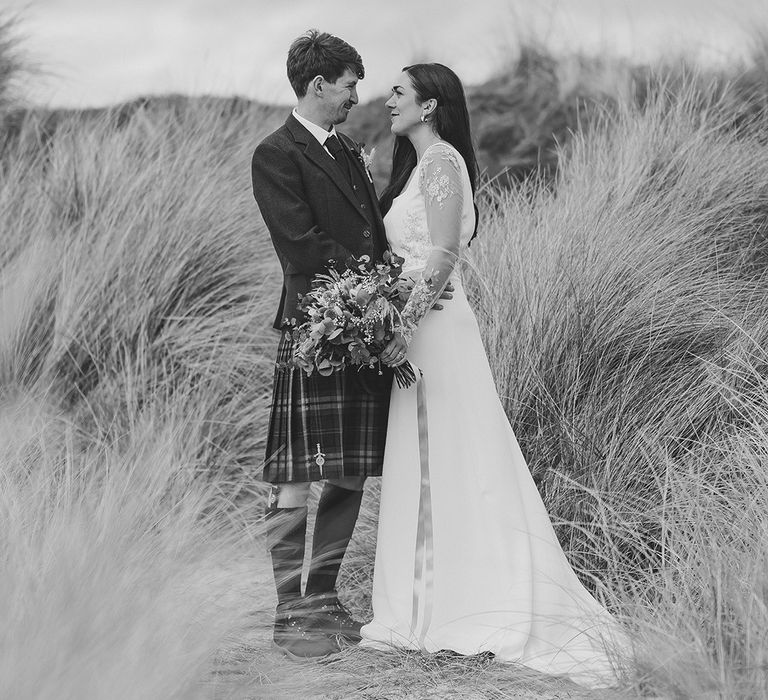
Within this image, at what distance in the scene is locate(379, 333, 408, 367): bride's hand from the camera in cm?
371

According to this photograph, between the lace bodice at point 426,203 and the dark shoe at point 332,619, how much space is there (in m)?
1.27

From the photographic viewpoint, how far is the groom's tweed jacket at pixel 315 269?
152 inches

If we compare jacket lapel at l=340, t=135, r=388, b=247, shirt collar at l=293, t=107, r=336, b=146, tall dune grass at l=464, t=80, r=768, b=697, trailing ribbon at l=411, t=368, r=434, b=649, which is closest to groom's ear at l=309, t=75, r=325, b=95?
shirt collar at l=293, t=107, r=336, b=146

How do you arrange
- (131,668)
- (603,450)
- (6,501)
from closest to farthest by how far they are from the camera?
(131,668)
(6,501)
(603,450)

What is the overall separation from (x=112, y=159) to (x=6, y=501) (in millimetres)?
4236

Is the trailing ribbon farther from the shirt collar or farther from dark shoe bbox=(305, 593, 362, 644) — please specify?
the shirt collar

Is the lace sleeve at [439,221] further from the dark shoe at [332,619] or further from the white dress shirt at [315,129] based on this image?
the dark shoe at [332,619]

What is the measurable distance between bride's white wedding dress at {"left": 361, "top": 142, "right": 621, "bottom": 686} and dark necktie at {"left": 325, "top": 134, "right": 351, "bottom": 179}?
23 centimetres

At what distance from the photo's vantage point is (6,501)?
365 centimetres

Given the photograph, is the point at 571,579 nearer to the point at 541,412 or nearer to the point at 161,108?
the point at 541,412

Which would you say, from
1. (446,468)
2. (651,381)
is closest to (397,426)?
(446,468)

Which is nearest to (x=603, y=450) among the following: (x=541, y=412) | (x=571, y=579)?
(x=541, y=412)

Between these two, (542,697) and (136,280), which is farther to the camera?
(136,280)

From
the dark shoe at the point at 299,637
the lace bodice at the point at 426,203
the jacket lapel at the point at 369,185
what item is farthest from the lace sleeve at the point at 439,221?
the dark shoe at the point at 299,637
